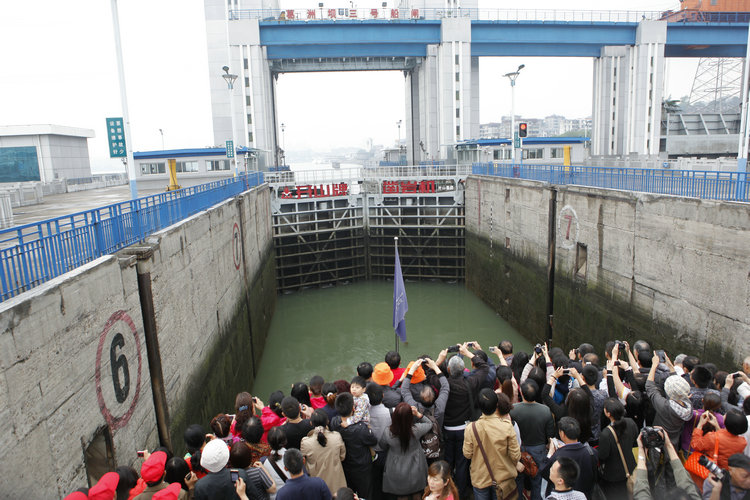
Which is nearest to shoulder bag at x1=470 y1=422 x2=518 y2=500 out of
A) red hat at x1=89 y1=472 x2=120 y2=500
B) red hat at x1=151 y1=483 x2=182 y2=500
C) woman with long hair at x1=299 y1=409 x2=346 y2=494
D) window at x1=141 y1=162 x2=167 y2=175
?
woman with long hair at x1=299 y1=409 x2=346 y2=494

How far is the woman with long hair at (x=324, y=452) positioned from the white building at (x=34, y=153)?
3406 centimetres

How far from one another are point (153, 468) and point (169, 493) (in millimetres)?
238

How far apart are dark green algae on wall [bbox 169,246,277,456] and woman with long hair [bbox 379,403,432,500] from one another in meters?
4.44

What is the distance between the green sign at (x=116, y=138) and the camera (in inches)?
446

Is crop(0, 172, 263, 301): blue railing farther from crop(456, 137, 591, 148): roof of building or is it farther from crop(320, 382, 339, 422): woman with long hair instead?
crop(456, 137, 591, 148): roof of building

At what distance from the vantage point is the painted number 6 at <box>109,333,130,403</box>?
20.8ft

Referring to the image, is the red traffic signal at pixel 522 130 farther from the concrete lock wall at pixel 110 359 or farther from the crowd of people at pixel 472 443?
the crowd of people at pixel 472 443

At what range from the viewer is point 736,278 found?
887 cm

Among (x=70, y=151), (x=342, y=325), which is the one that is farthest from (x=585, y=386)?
(x=70, y=151)

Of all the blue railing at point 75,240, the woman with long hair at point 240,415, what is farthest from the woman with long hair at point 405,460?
the blue railing at point 75,240

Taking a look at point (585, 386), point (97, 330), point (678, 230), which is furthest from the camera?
point (678, 230)

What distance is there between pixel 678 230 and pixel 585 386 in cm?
672

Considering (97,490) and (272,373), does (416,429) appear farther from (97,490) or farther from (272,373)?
(272,373)

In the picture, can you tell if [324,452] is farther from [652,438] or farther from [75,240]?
[75,240]
